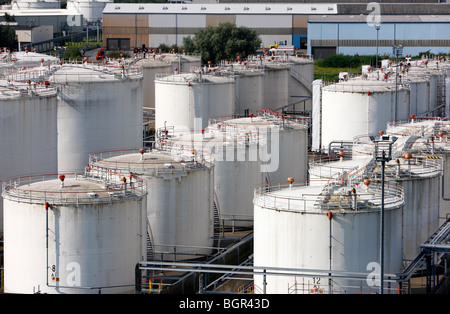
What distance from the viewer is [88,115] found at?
45.5m

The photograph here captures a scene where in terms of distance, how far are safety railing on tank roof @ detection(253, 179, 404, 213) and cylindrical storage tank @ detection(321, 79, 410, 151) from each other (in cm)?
2090

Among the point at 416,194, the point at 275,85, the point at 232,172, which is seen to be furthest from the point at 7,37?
the point at 416,194

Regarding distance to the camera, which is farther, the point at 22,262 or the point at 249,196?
the point at 249,196

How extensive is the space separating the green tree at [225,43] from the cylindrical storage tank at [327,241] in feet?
223

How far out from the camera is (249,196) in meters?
44.1

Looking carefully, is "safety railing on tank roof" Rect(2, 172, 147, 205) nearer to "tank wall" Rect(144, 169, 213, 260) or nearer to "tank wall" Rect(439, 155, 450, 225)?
"tank wall" Rect(144, 169, 213, 260)

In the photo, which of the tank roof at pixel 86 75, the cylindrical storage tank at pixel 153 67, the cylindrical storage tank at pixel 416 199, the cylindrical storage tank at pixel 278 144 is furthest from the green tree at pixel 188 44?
the cylindrical storage tank at pixel 416 199

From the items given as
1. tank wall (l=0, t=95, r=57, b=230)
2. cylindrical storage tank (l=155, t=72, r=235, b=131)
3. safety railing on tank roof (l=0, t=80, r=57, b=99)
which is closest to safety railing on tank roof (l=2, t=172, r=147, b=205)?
tank wall (l=0, t=95, r=57, b=230)

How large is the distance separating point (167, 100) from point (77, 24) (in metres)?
86.7

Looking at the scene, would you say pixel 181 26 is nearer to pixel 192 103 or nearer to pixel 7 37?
pixel 7 37

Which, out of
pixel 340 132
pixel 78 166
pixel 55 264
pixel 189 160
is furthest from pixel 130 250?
pixel 340 132

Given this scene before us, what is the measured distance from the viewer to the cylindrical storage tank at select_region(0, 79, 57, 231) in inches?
1537
